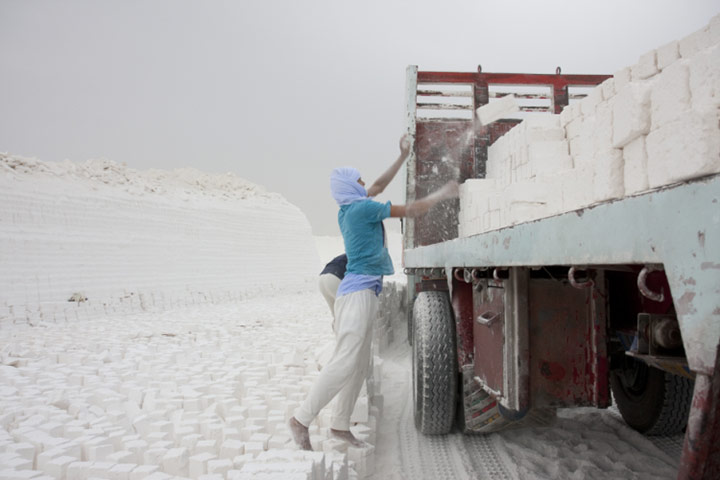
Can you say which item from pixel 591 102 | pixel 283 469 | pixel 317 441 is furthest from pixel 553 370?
pixel 591 102

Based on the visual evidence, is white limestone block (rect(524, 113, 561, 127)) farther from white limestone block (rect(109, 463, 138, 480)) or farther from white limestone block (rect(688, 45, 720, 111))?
white limestone block (rect(109, 463, 138, 480))

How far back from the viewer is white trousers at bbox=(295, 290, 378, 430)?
8.89ft

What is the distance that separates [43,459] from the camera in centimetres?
246

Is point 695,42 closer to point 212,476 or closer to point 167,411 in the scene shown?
point 212,476

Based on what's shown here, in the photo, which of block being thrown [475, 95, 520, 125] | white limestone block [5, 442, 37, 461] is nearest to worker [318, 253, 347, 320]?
white limestone block [5, 442, 37, 461]

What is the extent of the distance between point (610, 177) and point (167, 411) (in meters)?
3.31

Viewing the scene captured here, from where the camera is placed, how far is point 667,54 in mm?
3486

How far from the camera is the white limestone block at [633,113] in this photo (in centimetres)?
304

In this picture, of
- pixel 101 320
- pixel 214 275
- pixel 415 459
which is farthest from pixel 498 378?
pixel 214 275

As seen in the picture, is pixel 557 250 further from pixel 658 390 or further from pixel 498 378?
pixel 658 390

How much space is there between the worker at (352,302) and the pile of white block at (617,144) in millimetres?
1193

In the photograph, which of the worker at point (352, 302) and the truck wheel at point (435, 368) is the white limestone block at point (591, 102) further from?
the truck wheel at point (435, 368)

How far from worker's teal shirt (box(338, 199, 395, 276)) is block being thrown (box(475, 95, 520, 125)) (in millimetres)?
3783

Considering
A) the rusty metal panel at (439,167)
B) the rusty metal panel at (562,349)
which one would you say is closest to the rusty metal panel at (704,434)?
the rusty metal panel at (562,349)
